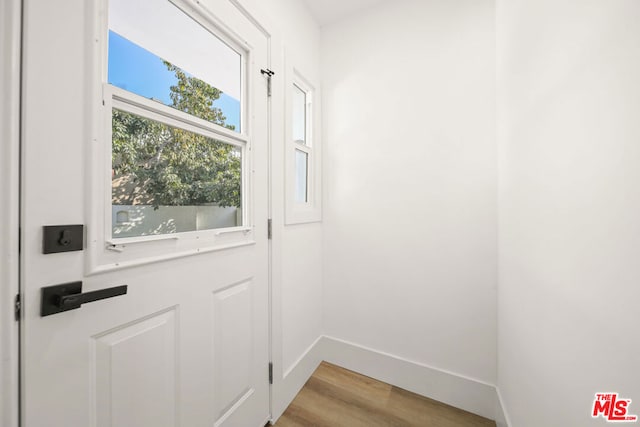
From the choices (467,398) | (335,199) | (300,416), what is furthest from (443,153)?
(300,416)

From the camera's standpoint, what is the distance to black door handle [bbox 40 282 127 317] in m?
0.60

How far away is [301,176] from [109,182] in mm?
1250

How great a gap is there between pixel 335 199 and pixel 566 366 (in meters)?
1.52

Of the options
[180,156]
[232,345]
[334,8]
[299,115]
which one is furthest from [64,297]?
[334,8]

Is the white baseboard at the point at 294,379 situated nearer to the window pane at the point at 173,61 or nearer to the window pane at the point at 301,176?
the window pane at the point at 301,176

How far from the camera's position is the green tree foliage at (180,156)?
2.63ft

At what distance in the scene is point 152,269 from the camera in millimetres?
839

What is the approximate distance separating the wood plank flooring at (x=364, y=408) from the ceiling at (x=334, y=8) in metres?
2.86

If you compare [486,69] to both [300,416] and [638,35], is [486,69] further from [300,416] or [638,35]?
[300,416]

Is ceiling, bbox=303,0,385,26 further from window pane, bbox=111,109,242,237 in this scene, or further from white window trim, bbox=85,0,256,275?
window pane, bbox=111,109,242,237

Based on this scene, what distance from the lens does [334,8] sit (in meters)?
1.82

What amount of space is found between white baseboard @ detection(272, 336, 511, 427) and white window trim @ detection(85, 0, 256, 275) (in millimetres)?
1048

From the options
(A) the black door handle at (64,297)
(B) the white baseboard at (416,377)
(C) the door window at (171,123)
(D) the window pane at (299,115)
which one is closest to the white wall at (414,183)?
(B) the white baseboard at (416,377)

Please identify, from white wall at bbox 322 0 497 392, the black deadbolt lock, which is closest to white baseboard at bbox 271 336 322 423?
white wall at bbox 322 0 497 392
